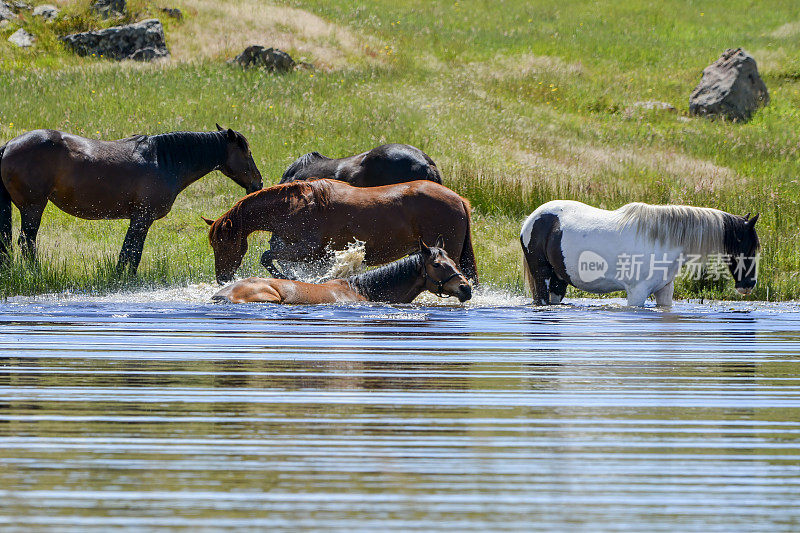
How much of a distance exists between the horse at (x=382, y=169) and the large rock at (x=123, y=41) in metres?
22.1

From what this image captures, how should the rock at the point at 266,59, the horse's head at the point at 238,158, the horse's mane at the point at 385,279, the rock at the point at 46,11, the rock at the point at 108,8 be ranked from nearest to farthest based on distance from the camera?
1. the horse's mane at the point at 385,279
2. the horse's head at the point at 238,158
3. the rock at the point at 266,59
4. the rock at the point at 46,11
5. the rock at the point at 108,8

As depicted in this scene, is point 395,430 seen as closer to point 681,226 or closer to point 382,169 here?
point 681,226

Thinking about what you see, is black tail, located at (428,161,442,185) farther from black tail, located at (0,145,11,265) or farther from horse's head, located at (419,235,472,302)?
black tail, located at (0,145,11,265)

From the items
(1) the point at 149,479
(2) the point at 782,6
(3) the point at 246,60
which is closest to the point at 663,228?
(1) the point at 149,479

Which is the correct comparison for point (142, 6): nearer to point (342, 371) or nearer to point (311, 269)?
point (311, 269)

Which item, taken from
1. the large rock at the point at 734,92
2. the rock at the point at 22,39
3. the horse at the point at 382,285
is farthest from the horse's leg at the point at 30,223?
the large rock at the point at 734,92

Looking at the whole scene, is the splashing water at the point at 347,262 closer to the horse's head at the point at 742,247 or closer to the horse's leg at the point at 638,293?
the horse's leg at the point at 638,293

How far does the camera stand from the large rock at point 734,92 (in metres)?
35.8

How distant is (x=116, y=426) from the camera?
537 cm

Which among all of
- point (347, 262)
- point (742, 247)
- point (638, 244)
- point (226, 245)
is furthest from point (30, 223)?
point (742, 247)

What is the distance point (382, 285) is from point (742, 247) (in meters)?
3.93

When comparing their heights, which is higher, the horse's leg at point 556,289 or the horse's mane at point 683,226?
the horse's mane at point 683,226

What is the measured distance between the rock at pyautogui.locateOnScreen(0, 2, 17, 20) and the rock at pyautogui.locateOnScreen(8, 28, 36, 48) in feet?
4.52

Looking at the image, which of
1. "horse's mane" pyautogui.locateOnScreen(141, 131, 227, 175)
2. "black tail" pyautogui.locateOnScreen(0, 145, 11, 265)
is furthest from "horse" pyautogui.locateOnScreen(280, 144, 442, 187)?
"black tail" pyautogui.locateOnScreen(0, 145, 11, 265)
